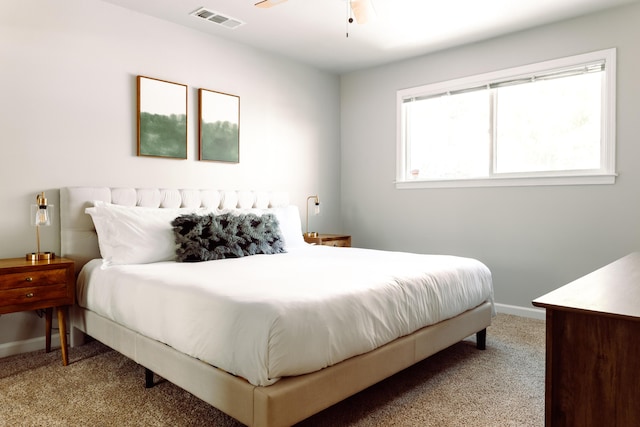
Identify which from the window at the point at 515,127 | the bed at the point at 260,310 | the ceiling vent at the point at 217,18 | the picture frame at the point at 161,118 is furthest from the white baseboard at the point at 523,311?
the ceiling vent at the point at 217,18

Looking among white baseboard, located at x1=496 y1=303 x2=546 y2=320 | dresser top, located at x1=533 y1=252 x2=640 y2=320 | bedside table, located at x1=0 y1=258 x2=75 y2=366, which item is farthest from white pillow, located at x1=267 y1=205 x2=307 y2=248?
dresser top, located at x1=533 y1=252 x2=640 y2=320

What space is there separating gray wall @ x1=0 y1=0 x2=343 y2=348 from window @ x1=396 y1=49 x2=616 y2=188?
5.18 feet

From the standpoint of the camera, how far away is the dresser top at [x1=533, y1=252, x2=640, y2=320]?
4.54 feet

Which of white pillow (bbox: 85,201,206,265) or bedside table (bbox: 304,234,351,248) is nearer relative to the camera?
white pillow (bbox: 85,201,206,265)

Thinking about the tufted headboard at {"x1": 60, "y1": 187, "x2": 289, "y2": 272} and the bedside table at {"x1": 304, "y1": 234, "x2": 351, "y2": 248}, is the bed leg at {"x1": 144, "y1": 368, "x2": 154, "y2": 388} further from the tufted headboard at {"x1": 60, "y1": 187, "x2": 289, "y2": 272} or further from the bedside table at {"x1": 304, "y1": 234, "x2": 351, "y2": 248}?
the bedside table at {"x1": 304, "y1": 234, "x2": 351, "y2": 248}

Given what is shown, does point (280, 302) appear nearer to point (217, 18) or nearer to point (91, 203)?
point (91, 203)

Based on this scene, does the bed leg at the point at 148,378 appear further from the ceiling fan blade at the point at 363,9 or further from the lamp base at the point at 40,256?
the ceiling fan blade at the point at 363,9

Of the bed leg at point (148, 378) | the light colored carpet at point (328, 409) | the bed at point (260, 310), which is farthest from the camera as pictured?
the bed leg at point (148, 378)

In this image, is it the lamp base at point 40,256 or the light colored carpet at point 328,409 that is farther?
the lamp base at point 40,256

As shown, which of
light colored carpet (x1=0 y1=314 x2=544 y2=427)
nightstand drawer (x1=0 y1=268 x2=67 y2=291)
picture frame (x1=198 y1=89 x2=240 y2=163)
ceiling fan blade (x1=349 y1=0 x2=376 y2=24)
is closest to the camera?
light colored carpet (x1=0 y1=314 x2=544 y2=427)

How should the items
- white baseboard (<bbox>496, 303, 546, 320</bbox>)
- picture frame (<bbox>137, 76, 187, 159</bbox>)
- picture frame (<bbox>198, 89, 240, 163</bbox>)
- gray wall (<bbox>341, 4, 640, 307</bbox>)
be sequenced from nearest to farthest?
1. gray wall (<bbox>341, 4, 640, 307</bbox>)
2. picture frame (<bbox>137, 76, 187, 159</bbox>)
3. white baseboard (<bbox>496, 303, 546, 320</bbox>)
4. picture frame (<bbox>198, 89, 240, 163</bbox>)

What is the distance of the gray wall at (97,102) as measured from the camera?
9.62ft

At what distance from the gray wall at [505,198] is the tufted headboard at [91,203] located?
1.95 metres

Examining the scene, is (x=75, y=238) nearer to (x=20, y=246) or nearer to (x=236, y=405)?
(x=20, y=246)
